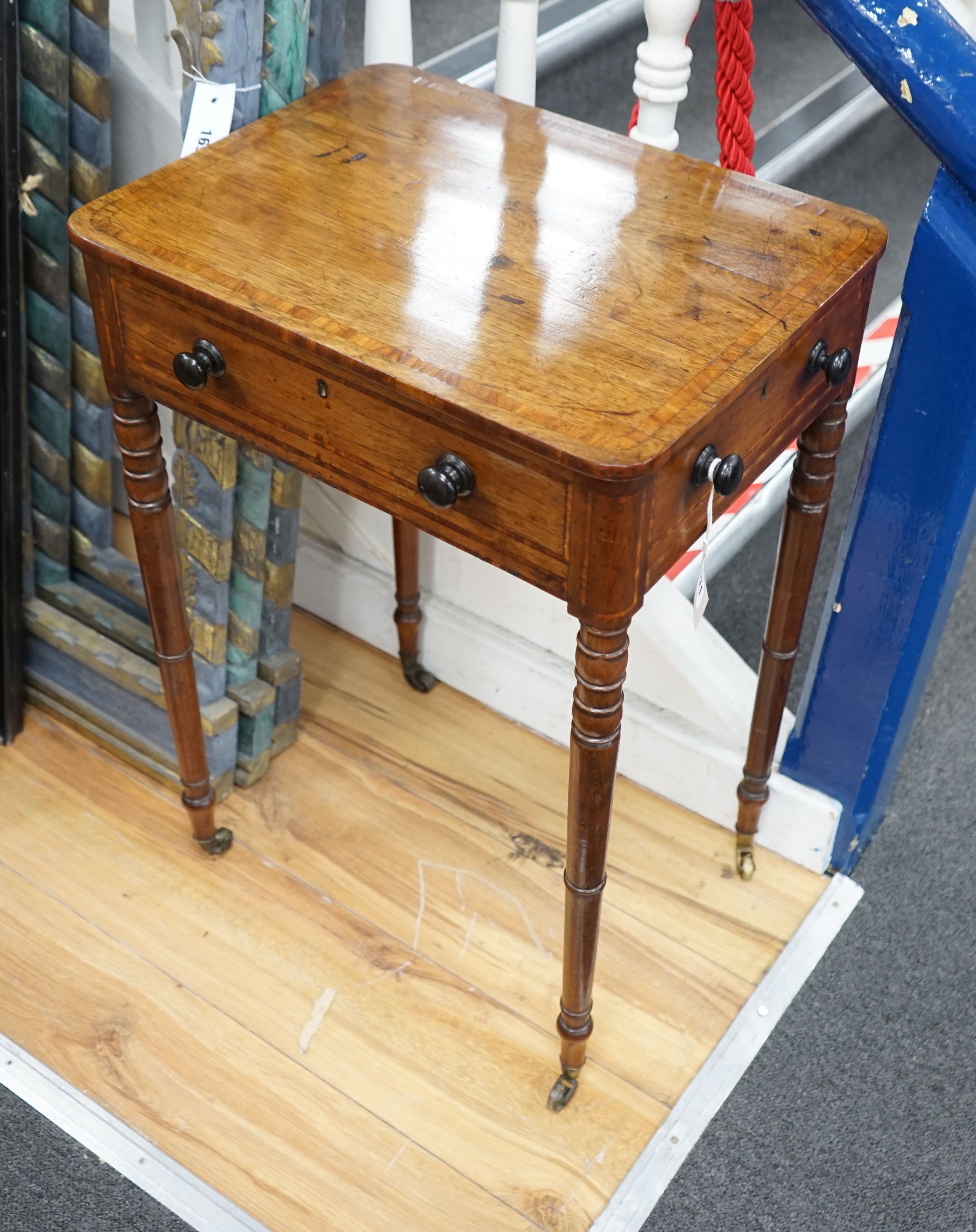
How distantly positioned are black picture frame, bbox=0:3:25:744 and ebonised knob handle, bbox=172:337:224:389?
451mm

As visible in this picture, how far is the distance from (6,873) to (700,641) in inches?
33.8

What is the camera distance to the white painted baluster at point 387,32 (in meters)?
1.39

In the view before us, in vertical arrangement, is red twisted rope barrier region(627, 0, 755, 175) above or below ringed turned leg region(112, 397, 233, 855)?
above

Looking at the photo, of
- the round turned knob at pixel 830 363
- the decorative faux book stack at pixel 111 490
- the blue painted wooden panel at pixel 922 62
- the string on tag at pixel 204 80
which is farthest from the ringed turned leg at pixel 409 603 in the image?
the blue painted wooden panel at pixel 922 62

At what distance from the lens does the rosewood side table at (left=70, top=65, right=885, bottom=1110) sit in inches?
36.9

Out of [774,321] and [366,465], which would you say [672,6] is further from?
[366,465]

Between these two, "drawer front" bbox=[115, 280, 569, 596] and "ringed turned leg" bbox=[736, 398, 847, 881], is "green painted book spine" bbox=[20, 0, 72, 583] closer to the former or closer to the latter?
"drawer front" bbox=[115, 280, 569, 596]

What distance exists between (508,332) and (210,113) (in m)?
0.47

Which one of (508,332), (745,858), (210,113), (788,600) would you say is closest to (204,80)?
(210,113)

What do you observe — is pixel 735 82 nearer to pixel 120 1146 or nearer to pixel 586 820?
pixel 586 820

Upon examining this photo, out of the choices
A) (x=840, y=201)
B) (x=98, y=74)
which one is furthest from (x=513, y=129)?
(x=840, y=201)

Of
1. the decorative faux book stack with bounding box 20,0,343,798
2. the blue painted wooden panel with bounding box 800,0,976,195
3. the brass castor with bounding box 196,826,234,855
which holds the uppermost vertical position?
the blue painted wooden panel with bounding box 800,0,976,195

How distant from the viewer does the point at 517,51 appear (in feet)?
4.43

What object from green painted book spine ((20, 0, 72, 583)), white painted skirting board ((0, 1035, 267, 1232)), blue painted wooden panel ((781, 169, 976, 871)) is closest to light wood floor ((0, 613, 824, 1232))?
white painted skirting board ((0, 1035, 267, 1232))
